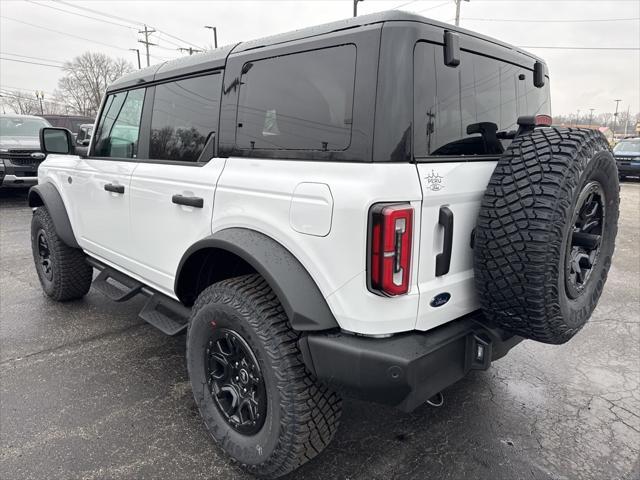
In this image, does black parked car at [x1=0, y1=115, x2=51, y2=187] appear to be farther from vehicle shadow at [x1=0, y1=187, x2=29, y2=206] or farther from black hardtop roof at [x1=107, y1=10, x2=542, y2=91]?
black hardtop roof at [x1=107, y1=10, x2=542, y2=91]

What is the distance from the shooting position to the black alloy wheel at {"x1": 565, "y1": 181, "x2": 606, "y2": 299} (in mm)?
2070

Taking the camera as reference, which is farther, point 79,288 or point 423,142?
point 79,288

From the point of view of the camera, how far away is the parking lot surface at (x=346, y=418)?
2295mm

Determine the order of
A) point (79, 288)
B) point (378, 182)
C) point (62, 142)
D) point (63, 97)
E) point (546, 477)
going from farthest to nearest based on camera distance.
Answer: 1. point (63, 97)
2. point (79, 288)
3. point (62, 142)
4. point (546, 477)
5. point (378, 182)

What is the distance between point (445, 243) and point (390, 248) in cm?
30

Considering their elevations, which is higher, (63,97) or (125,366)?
(63,97)

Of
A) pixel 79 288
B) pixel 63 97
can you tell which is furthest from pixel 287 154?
pixel 63 97

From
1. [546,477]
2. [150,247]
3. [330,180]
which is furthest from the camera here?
[150,247]

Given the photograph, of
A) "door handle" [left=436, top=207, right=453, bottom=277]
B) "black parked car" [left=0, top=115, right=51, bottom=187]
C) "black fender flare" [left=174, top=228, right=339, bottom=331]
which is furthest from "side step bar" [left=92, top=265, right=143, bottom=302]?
"black parked car" [left=0, top=115, right=51, bottom=187]

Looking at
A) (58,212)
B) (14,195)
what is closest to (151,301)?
(58,212)

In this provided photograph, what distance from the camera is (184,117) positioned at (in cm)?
276

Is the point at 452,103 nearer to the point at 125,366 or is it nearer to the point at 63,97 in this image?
the point at 125,366

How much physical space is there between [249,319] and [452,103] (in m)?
1.29

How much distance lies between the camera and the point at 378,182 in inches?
67.7
